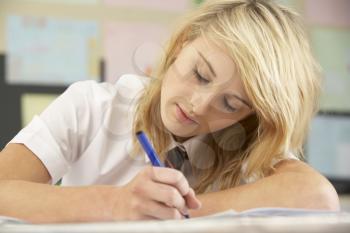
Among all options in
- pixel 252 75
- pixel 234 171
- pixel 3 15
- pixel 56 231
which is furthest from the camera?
pixel 3 15

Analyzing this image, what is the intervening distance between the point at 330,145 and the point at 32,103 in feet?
3.01

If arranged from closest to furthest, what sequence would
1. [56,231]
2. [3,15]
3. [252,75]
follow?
1. [56,231]
2. [252,75]
3. [3,15]

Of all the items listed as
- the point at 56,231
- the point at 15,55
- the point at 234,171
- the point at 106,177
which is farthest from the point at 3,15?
the point at 56,231

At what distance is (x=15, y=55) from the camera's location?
140cm

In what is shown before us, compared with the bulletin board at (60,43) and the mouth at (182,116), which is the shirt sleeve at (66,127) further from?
the bulletin board at (60,43)

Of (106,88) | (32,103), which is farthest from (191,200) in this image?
(32,103)

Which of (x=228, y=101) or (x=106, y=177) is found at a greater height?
(x=228, y=101)

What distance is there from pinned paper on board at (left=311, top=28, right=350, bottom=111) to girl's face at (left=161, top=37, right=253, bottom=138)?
1.04 meters

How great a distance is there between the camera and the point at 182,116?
2.28 ft

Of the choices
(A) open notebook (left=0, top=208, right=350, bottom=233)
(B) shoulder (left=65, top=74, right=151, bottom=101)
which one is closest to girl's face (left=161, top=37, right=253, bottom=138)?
(B) shoulder (left=65, top=74, right=151, bottom=101)

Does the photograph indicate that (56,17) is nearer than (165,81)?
No

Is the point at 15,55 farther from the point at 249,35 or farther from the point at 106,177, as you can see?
the point at 249,35

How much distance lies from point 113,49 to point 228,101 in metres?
0.78

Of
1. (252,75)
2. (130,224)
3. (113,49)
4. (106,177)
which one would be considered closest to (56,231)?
(130,224)
